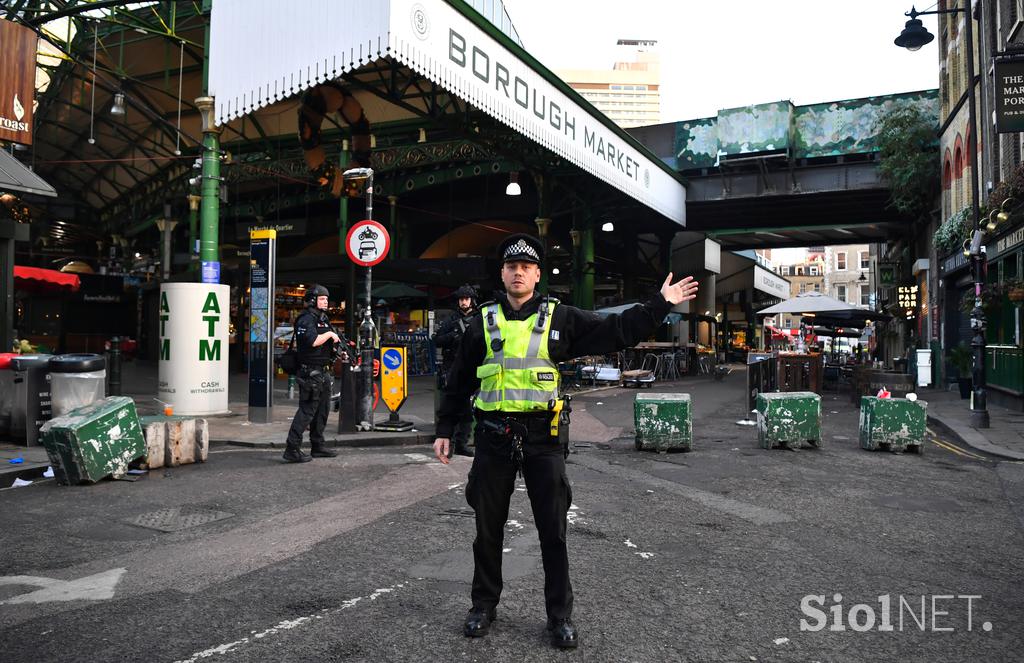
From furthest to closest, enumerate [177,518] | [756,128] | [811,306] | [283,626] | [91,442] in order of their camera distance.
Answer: [756,128], [811,306], [91,442], [177,518], [283,626]

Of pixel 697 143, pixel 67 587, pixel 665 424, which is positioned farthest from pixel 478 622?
pixel 697 143

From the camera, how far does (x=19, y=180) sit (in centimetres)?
971

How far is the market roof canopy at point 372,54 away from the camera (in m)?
10.7

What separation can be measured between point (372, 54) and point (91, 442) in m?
6.52

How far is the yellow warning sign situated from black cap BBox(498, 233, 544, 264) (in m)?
7.76

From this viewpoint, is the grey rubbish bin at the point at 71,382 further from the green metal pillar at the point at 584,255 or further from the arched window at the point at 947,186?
the arched window at the point at 947,186

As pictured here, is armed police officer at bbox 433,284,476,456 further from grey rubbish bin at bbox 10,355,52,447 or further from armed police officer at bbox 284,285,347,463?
grey rubbish bin at bbox 10,355,52,447

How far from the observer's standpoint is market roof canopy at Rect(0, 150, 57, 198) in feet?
31.3

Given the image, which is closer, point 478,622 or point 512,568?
point 478,622

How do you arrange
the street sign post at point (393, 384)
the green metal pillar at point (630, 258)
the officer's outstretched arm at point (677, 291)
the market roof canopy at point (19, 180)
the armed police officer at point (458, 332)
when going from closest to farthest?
the officer's outstretched arm at point (677, 291) → the armed police officer at point (458, 332) → the market roof canopy at point (19, 180) → the street sign post at point (393, 384) → the green metal pillar at point (630, 258)

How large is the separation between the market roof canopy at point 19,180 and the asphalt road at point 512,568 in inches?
187

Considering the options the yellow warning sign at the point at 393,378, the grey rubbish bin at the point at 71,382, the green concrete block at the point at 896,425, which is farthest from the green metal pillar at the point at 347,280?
the green concrete block at the point at 896,425

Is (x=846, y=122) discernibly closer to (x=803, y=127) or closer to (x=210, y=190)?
(x=803, y=127)

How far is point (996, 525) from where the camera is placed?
231 inches
